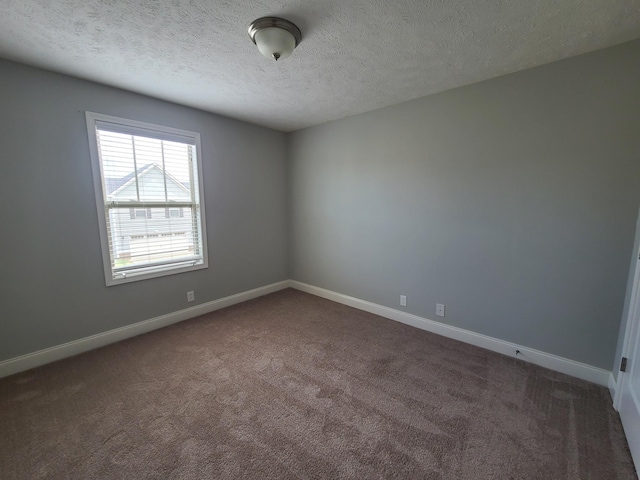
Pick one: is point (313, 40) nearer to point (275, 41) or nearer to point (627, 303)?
point (275, 41)

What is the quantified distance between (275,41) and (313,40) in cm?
28

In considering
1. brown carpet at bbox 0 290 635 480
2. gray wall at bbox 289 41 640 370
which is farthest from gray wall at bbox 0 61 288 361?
gray wall at bbox 289 41 640 370

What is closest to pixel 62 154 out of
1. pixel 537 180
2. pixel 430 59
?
pixel 430 59

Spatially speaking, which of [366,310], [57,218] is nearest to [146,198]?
[57,218]

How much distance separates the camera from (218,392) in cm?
195

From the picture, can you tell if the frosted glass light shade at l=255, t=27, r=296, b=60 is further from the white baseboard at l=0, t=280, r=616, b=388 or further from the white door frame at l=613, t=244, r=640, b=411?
the white baseboard at l=0, t=280, r=616, b=388

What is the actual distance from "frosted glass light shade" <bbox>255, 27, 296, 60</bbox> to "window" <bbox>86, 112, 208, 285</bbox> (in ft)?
5.77

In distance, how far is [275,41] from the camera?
1640 millimetres

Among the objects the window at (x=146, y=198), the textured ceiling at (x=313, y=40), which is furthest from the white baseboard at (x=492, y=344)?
the textured ceiling at (x=313, y=40)

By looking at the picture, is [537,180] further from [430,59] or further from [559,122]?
[430,59]

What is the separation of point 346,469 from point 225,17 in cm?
260

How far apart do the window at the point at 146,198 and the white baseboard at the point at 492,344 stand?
2173 millimetres

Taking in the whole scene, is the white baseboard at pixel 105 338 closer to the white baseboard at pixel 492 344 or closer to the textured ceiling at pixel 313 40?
the white baseboard at pixel 492 344

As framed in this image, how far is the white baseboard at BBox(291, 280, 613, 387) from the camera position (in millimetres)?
2035
